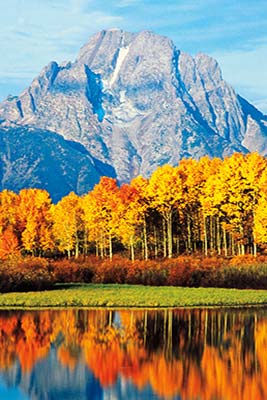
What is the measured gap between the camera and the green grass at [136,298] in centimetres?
5109

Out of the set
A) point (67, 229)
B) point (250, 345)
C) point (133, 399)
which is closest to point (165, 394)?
point (133, 399)

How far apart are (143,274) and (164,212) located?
24.9 meters

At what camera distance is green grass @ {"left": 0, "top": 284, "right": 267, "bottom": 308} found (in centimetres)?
5109

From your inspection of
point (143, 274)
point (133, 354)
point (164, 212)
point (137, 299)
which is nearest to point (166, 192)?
point (164, 212)

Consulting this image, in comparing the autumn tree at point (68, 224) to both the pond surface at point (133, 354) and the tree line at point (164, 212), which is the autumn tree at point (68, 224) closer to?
the tree line at point (164, 212)

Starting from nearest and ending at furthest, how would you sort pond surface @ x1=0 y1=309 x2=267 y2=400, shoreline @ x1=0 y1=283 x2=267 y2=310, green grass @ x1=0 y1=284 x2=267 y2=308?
pond surface @ x1=0 y1=309 x2=267 y2=400 < shoreline @ x1=0 y1=283 x2=267 y2=310 < green grass @ x1=0 y1=284 x2=267 y2=308

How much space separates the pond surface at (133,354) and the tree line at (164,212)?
34912mm

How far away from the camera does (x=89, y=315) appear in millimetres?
46594

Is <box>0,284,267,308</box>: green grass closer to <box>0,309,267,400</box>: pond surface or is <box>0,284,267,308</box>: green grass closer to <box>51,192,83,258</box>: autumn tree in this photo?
<box>0,309,267,400</box>: pond surface

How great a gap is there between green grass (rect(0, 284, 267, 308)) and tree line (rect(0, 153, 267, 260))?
21069mm

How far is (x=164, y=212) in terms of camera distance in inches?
3593

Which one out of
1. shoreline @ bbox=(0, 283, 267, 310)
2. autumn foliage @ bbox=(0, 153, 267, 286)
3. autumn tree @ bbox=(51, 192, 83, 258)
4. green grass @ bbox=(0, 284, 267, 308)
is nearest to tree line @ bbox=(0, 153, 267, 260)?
autumn tree @ bbox=(51, 192, 83, 258)

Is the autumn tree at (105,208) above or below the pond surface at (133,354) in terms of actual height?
above

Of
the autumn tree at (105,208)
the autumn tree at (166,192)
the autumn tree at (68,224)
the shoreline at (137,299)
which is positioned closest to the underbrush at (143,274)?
the shoreline at (137,299)
